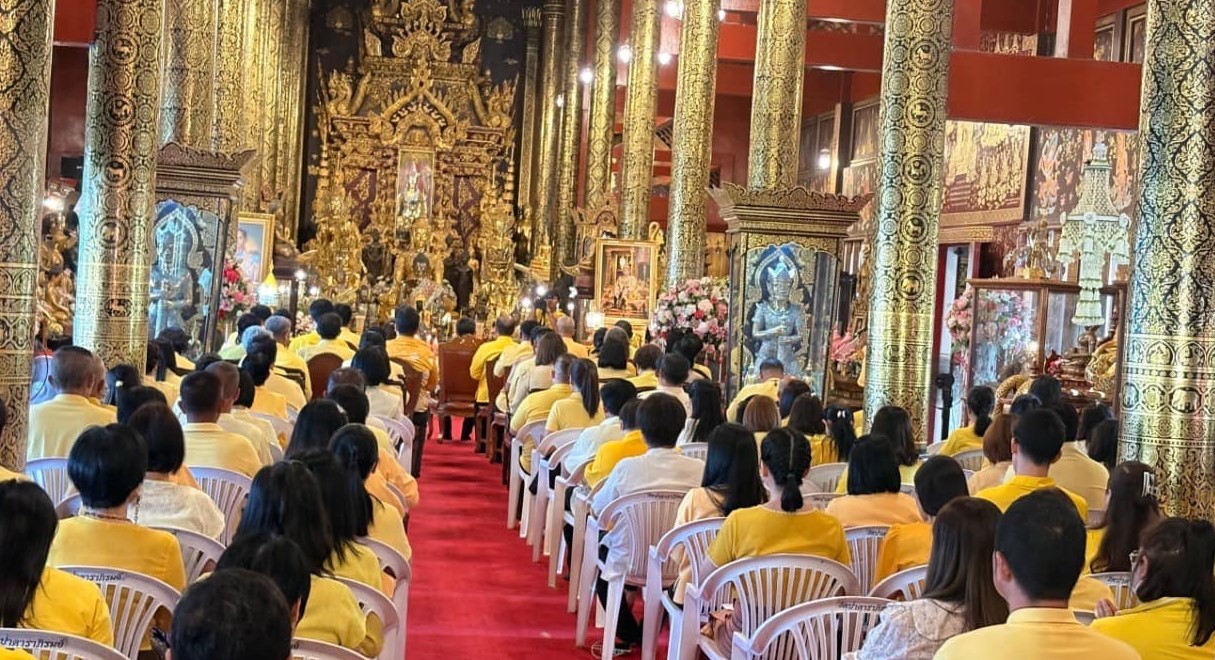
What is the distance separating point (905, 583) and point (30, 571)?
3110mm

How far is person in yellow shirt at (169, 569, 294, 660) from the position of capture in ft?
9.80

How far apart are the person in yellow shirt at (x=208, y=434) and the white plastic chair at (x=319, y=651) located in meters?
3.52

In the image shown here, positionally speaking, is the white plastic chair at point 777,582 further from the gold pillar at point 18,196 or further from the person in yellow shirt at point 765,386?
the person in yellow shirt at point 765,386

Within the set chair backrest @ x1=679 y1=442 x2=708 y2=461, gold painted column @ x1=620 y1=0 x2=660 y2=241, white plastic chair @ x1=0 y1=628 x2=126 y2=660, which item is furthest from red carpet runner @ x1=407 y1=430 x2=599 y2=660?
gold painted column @ x1=620 y1=0 x2=660 y2=241

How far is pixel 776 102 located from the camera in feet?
57.0

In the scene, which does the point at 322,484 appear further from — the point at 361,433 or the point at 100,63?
the point at 100,63

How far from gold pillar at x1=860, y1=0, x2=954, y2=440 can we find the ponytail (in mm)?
4877

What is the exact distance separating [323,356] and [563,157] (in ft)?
70.0

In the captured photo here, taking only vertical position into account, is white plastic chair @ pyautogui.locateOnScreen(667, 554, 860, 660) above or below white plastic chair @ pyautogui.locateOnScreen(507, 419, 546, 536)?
above

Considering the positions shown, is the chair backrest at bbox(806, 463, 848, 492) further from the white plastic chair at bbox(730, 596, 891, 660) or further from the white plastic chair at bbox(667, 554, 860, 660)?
the white plastic chair at bbox(730, 596, 891, 660)

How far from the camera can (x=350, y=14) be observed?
37781 mm

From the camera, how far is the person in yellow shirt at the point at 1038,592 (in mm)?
3652

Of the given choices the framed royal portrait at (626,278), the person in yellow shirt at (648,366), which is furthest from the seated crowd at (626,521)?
the framed royal portrait at (626,278)

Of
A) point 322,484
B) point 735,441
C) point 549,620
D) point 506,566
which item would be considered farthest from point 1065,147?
point 322,484
